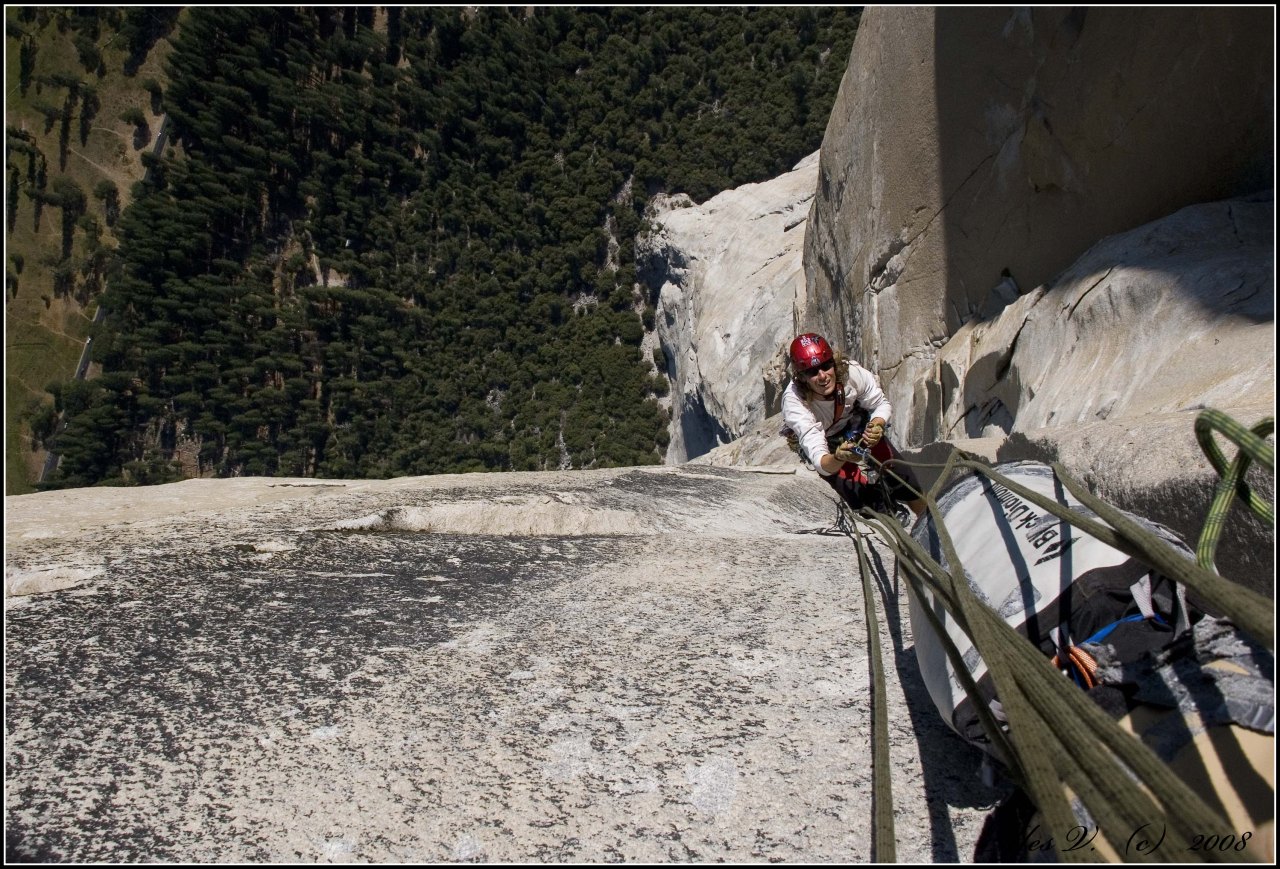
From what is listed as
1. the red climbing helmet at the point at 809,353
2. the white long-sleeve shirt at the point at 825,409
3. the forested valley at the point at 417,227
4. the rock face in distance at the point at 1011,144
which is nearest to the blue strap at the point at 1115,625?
the white long-sleeve shirt at the point at 825,409

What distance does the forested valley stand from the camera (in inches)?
1099

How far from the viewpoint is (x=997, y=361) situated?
21.0 ft

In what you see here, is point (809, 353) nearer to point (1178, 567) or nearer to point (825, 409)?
point (825, 409)

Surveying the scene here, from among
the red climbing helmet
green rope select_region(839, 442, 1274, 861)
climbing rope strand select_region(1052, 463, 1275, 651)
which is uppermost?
the red climbing helmet

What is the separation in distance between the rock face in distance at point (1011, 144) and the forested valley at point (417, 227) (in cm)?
1972

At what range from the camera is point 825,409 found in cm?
453

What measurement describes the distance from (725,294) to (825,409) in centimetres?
1943

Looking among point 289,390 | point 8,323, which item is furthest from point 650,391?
point 8,323

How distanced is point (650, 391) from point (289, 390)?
44.6ft

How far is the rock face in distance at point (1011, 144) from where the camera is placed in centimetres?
489

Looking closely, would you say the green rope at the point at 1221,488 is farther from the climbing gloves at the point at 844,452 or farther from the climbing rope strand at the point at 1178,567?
the climbing gloves at the point at 844,452

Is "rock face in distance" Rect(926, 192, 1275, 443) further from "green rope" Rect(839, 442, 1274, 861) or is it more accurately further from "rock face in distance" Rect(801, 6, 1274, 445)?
"green rope" Rect(839, 442, 1274, 861)

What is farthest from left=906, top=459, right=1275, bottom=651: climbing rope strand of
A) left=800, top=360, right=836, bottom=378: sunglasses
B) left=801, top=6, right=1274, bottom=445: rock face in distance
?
left=801, top=6, right=1274, bottom=445: rock face in distance

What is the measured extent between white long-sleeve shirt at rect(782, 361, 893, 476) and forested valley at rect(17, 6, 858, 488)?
24.0m
